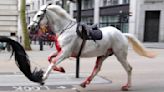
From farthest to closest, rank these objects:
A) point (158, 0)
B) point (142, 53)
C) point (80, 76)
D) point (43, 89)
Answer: point (158, 0)
point (80, 76)
point (142, 53)
point (43, 89)

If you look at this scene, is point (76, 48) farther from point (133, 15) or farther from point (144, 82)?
point (133, 15)

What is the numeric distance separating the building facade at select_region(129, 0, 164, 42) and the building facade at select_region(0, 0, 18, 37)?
20.5m

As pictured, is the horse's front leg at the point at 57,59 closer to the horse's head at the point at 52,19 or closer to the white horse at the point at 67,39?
the white horse at the point at 67,39

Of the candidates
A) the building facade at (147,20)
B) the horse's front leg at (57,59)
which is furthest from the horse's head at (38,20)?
the building facade at (147,20)

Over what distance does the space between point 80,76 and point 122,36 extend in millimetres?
2808

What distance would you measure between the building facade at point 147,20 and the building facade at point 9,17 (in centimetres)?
2054

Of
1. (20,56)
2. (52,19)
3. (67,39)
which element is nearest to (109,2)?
(52,19)

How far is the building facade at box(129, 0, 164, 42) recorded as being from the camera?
46281 mm

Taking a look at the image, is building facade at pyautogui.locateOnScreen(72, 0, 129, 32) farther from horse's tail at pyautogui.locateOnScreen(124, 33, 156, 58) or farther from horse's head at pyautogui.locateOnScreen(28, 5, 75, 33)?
horse's head at pyautogui.locateOnScreen(28, 5, 75, 33)

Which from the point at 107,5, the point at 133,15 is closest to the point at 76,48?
the point at 133,15

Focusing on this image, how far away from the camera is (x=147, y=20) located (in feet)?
155

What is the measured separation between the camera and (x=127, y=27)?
49125mm

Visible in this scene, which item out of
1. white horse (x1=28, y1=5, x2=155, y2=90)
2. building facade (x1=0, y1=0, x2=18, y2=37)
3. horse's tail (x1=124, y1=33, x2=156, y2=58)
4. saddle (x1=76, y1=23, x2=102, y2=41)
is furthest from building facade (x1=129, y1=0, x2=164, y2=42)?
saddle (x1=76, y1=23, x2=102, y2=41)

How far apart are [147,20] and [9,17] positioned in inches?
887
